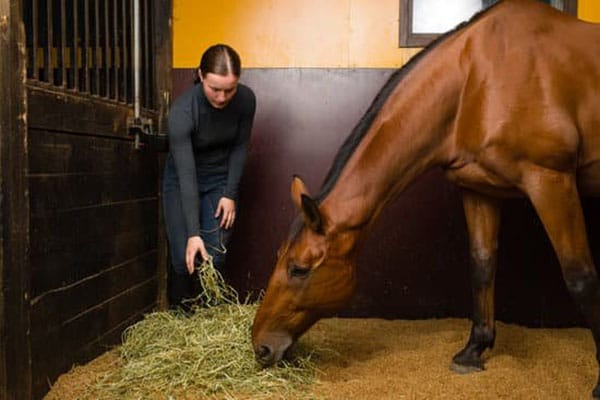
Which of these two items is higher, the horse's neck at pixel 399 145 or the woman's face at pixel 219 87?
the woman's face at pixel 219 87

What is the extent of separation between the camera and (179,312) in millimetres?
2670

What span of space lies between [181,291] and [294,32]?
1.38 m

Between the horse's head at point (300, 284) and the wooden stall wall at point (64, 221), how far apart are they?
25.6 inches

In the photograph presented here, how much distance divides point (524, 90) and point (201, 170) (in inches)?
53.0

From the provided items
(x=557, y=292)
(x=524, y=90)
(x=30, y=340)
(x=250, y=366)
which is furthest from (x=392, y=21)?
(x=30, y=340)

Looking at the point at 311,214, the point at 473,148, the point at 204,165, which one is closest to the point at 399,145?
the point at 473,148

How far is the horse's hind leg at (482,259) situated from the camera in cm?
237

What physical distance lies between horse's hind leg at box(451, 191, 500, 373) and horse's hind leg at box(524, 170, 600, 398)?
0.36m

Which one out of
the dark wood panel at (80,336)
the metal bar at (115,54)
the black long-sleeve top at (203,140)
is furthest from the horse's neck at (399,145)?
the metal bar at (115,54)

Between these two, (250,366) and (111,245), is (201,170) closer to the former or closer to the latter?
(111,245)

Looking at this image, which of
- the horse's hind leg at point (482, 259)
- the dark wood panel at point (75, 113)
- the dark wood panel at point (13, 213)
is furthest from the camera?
the horse's hind leg at point (482, 259)

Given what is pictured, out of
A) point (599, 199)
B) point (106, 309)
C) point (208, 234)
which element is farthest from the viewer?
point (599, 199)

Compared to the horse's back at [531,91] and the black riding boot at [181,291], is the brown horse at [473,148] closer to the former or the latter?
the horse's back at [531,91]

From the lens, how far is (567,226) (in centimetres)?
199
